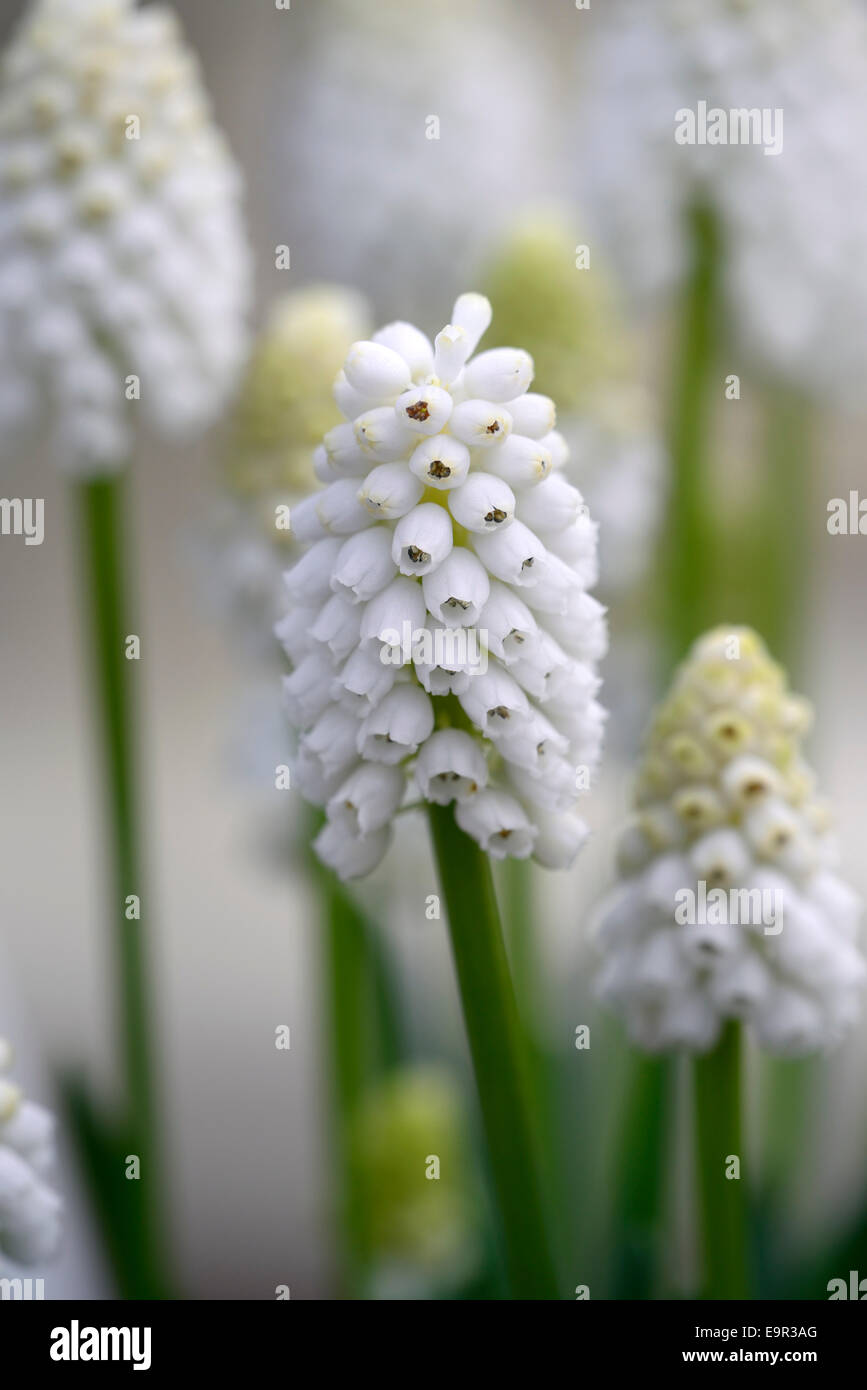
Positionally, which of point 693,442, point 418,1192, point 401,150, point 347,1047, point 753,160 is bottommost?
point 418,1192

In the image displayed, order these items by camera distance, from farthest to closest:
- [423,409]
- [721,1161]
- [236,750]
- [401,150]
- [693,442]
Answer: [401,150] → [236,750] → [693,442] → [721,1161] → [423,409]

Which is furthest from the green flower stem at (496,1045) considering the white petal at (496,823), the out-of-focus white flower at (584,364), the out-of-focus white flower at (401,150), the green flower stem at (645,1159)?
the out-of-focus white flower at (401,150)

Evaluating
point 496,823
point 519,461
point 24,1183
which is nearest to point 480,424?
point 519,461

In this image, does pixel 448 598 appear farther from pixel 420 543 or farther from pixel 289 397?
pixel 289 397

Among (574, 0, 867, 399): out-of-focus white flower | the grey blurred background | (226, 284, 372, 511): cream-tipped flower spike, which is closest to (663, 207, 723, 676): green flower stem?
(574, 0, 867, 399): out-of-focus white flower

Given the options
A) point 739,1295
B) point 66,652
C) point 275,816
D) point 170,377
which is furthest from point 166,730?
point 739,1295

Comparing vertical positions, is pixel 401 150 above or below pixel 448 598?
above

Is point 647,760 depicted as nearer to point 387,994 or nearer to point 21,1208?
point 21,1208
